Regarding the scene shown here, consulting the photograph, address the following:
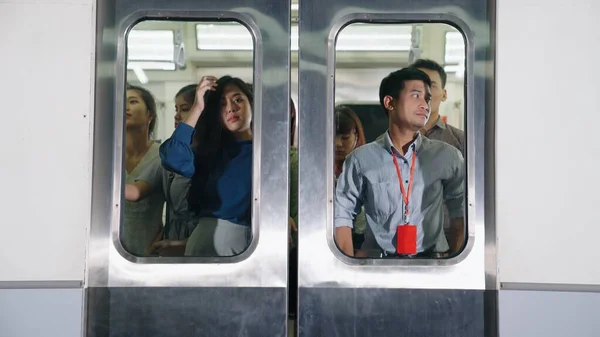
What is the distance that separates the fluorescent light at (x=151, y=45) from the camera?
8.99 feet

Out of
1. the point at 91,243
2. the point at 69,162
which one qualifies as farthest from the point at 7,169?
the point at 91,243

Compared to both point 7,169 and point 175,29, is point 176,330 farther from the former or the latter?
point 175,29

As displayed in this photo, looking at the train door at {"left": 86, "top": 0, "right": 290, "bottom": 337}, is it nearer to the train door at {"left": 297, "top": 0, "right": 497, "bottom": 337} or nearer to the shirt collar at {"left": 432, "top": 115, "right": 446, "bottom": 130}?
the train door at {"left": 297, "top": 0, "right": 497, "bottom": 337}

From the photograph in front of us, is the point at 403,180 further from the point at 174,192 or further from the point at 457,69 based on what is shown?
the point at 174,192

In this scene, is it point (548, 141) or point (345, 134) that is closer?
point (548, 141)

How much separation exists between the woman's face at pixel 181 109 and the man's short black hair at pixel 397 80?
29.4 inches

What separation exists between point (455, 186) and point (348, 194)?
16.3 inches

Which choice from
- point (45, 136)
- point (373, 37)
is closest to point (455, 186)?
point (373, 37)

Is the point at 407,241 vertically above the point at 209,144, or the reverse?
the point at 209,144

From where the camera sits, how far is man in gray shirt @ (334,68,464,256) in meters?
2.71

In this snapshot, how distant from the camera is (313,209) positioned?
2.70 meters

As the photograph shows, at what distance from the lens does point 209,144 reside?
8.98 feet

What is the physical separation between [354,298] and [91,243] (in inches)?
40.0

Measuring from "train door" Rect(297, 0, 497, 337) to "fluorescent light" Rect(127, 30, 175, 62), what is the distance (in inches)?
20.6
